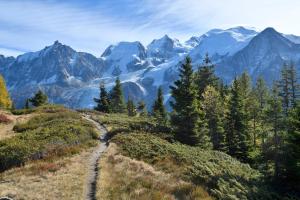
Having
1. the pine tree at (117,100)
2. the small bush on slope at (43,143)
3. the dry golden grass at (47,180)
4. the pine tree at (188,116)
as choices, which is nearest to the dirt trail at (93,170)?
the dry golden grass at (47,180)

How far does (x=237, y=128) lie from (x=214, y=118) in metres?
3.56

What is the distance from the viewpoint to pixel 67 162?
31.4 m

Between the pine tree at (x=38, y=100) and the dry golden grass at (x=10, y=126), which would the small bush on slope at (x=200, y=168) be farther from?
the pine tree at (x=38, y=100)

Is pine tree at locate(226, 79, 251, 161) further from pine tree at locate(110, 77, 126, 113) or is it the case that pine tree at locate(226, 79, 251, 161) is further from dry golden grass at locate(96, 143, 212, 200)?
pine tree at locate(110, 77, 126, 113)

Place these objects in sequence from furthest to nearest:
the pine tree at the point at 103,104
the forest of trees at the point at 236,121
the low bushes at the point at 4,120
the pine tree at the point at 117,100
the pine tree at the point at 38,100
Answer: the pine tree at the point at 117,100 → the pine tree at the point at 103,104 → the pine tree at the point at 38,100 → the low bushes at the point at 4,120 → the forest of trees at the point at 236,121

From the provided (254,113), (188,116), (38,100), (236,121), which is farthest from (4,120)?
(38,100)

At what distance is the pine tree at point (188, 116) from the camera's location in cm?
5066

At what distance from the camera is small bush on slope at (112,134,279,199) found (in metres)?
28.1

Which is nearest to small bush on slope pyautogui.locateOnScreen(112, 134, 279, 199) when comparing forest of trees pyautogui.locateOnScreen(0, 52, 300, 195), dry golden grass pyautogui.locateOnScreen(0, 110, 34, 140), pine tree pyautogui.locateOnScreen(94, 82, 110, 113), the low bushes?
forest of trees pyautogui.locateOnScreen(0, 52, 300, 195)

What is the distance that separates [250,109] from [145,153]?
1385 inches

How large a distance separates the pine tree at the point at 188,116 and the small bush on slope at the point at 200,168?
8324 millimetres

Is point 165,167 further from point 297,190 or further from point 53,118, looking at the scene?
point 53,118

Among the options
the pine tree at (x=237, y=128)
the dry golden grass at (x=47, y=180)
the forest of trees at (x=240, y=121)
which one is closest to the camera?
the dry golden grass at (x=47, y=180)

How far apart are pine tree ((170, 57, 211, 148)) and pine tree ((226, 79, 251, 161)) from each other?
590cm
